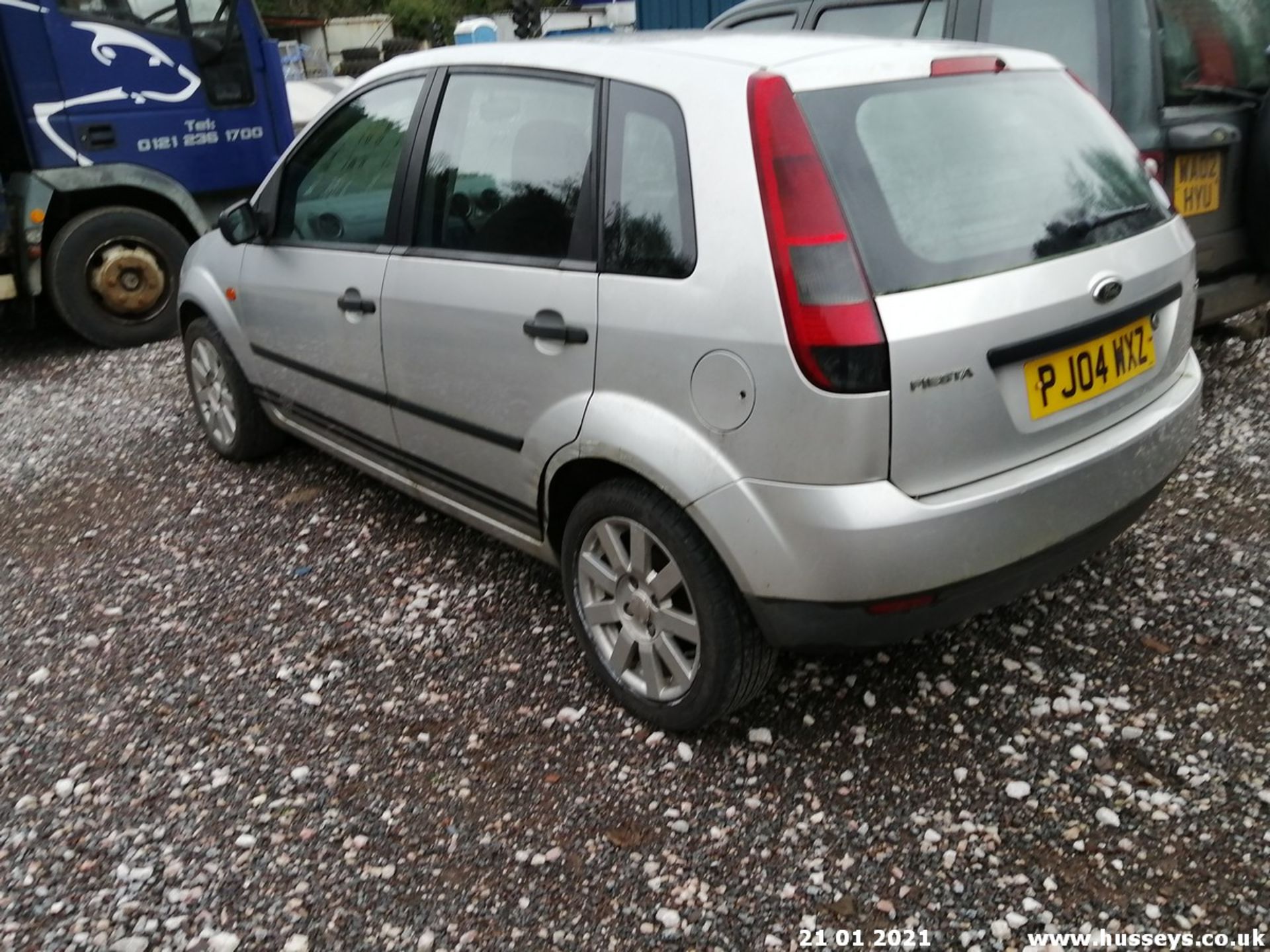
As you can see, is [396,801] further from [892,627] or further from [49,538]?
[49,538]

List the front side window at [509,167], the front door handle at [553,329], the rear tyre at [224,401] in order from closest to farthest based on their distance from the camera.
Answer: the front door handle at [553,329]
the front side window at [509,167]
the rear tyre at [224,401]

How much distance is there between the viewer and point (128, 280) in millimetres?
7121

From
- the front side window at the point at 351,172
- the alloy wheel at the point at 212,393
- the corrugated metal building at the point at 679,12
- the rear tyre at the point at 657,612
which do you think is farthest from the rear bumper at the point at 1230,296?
the corrugated metal building at the point at 679,12

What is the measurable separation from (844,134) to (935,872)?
1.63 m

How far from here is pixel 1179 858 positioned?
226 centimetres

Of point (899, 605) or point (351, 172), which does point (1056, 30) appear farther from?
point (899, 605)

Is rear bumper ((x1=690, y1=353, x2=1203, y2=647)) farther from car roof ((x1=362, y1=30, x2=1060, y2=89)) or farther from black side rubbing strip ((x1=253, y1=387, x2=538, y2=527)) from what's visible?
car roof ((x1=362, y1=30, x2=1060, y2=89))

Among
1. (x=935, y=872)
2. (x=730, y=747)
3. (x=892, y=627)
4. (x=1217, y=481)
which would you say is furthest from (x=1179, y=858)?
(x=1217, y=481)

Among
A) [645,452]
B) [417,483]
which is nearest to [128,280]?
[417,483]

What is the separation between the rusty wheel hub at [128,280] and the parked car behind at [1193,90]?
5.44m

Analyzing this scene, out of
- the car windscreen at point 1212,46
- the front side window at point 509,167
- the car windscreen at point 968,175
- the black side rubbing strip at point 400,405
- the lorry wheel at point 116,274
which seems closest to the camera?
the car windscreen at point 968,175

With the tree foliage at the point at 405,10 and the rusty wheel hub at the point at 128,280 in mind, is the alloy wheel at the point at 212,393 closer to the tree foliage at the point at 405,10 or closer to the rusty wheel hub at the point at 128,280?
the rusty wheel hub at the point at 128,280

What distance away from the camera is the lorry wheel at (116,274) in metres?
6.90

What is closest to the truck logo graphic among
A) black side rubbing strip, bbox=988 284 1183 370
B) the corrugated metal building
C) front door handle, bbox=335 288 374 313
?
front door handle, bbox=335 288 374 313
